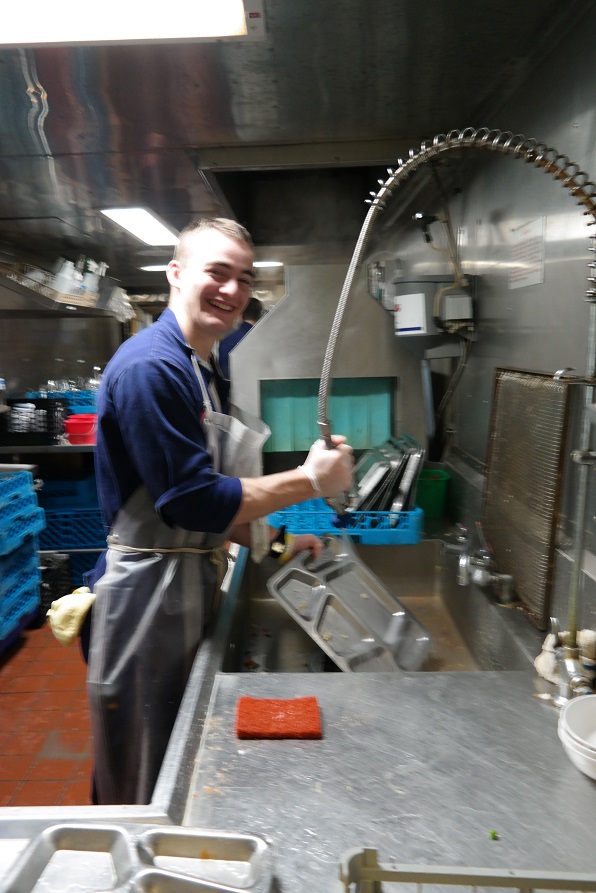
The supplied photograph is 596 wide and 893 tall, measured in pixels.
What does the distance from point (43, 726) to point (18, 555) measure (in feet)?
3.33

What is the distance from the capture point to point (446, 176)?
2148mm

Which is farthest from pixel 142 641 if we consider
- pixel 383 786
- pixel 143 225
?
pixel 143 225

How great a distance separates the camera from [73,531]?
12.9ft

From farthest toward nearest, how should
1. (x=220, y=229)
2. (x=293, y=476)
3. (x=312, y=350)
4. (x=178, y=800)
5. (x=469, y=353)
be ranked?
(x=312, y=350), (x=469, y=353), (x=220, y=229), (x=293, y=476), (x=178, y=800)

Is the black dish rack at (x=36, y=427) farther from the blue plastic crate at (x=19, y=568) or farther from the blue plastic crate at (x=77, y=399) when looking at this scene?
the blue plastic crate at (x=19, y=568)

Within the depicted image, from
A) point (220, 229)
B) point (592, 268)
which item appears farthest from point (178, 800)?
point (220, 229)

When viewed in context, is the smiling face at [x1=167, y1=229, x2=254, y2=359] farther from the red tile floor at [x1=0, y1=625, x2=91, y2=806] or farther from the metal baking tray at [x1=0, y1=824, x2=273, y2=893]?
the red tile floor at [x1=0, y1=625, x2=91, y2=806]

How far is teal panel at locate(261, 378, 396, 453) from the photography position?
7.18 feet

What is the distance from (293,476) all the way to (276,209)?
206 cm

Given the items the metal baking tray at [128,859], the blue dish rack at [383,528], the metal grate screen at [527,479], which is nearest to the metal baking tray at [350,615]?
the blue dish rack at [383,528]

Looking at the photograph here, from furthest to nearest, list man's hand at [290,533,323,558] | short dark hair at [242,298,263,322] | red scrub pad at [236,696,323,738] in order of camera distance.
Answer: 1. short dark hair at [242,298,263,322]
2. man's hand at [290,533,323,558]
3. red scrub pad at [236,696,323,738]

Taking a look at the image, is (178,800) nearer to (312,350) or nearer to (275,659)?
(275,659)

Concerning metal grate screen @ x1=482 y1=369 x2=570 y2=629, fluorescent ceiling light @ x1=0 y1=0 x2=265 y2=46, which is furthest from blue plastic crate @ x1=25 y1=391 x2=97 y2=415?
metal grate screen @ x1=482 y1=369 x2=570 y2=629

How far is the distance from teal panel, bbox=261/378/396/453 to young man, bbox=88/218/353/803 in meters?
0.78
